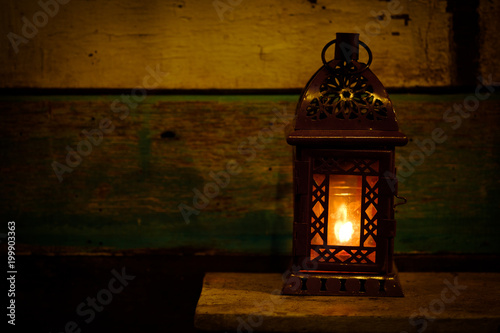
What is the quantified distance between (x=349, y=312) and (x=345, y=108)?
3.20ft

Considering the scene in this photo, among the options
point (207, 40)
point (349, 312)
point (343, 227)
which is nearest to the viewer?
point (349, 312)

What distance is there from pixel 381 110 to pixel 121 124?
1.50 metres

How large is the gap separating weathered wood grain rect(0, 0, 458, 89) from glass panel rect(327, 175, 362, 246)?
2.41 feet

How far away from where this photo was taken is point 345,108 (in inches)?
83.9

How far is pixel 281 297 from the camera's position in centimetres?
227

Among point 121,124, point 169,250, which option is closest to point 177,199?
point 169,250

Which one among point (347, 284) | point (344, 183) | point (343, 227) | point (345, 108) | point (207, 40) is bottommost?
point (347, 284)

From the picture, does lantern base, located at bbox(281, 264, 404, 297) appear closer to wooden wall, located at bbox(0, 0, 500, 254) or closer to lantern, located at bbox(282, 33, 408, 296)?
lantern, located at bbox(282, 33, 408, 296)

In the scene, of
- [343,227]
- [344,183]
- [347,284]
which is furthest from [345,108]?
[347,284]

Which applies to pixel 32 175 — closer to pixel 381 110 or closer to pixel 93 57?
pixel 93 57

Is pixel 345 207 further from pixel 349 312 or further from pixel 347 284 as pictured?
pixel 349 312

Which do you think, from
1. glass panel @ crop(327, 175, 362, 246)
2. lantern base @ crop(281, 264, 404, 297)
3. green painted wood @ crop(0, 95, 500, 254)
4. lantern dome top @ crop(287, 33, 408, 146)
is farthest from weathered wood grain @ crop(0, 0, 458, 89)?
lantern base @ crop(281, 264, 404, 297)

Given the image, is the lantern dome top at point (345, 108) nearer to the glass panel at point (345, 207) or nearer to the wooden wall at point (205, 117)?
the glass panel at point (345, 207)

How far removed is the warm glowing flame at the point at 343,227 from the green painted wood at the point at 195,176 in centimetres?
53
